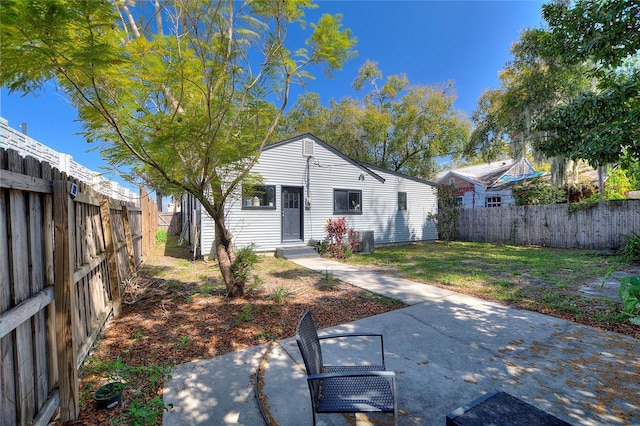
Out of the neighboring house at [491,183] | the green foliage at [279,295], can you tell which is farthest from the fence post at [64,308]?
the neighboring house at [491,183]

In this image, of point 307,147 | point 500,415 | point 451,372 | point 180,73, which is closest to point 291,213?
point 307,147

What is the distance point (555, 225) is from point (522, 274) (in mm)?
7253

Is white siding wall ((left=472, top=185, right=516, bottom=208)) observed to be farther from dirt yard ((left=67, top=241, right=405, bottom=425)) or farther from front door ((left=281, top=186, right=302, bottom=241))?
dirt yard ((left=67, top=241, right=405, bottom=425))

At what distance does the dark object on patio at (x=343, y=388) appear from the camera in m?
1.67

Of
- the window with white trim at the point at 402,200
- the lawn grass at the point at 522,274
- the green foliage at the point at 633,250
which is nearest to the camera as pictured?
the lawn grass at the point at 522,274

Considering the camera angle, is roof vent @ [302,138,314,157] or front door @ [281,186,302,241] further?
roof vent @ [302,138,314,157]

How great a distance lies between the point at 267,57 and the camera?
4062 mm

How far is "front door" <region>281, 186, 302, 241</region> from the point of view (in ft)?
35.6

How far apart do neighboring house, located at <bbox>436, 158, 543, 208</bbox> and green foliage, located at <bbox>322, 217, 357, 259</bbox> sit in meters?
11.4

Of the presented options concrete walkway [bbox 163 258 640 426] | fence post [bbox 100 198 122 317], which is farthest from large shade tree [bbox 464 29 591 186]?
fence post [bbox 100 198 122 317]

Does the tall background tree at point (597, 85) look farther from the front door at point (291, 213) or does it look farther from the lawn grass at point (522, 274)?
the front door at point (291, 213)

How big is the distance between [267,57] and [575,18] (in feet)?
19.1

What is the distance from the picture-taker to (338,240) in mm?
10555

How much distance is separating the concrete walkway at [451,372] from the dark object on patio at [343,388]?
0.33m
